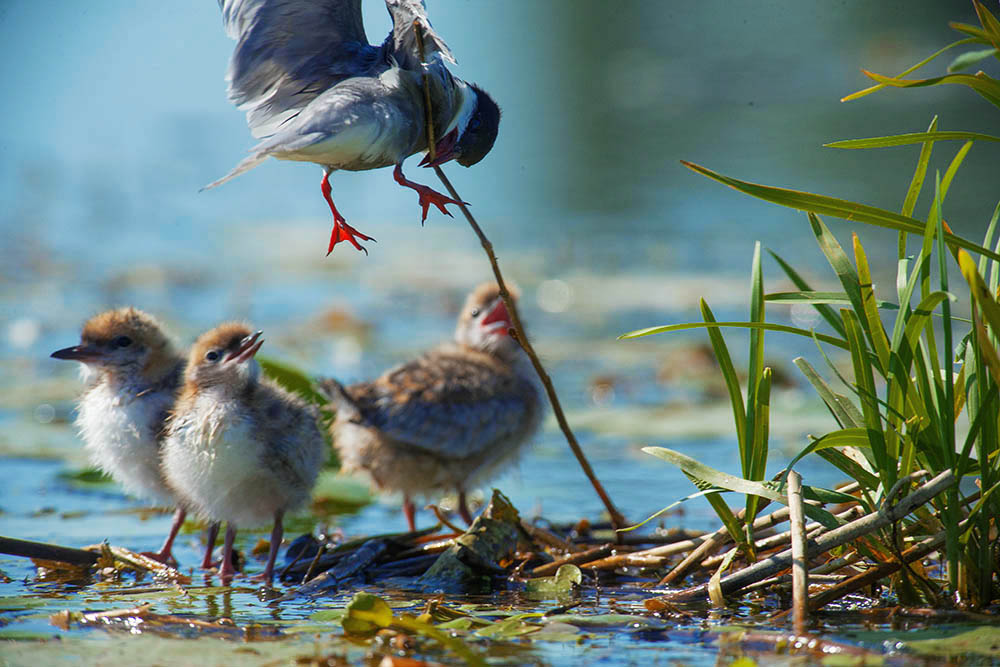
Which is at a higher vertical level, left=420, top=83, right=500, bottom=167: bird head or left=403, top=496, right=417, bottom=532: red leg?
left=420, top=83, right=500, bottom=167: bird head

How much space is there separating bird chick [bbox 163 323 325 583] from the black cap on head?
54.2 inches

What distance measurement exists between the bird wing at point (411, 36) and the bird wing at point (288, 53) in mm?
111

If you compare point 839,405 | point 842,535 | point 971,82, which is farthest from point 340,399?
point 971,82

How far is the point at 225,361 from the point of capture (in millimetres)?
4305

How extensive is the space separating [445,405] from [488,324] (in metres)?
Result: 0.87

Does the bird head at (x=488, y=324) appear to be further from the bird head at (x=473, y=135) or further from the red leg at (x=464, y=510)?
the bird head at (x=473, y=135)

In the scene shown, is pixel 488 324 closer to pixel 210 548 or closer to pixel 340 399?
pixel 340 399

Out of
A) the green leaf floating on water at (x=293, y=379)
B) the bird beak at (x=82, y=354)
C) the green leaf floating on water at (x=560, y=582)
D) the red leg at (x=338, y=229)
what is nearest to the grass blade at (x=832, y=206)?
the red leg at (x=338, y=229)

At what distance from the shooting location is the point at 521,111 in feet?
50.7

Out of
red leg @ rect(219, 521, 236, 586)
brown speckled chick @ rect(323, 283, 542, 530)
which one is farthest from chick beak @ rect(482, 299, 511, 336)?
red leg @ rect(219, 521, 236, 586)

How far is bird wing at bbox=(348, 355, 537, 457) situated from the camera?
17.5 ft

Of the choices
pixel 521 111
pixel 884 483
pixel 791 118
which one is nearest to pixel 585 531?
pixel 884 483

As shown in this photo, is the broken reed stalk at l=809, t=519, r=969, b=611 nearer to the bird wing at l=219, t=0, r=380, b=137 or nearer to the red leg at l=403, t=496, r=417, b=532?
the bird wing at l=219, t=0, r=380, b=137

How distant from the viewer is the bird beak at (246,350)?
14.1ft
